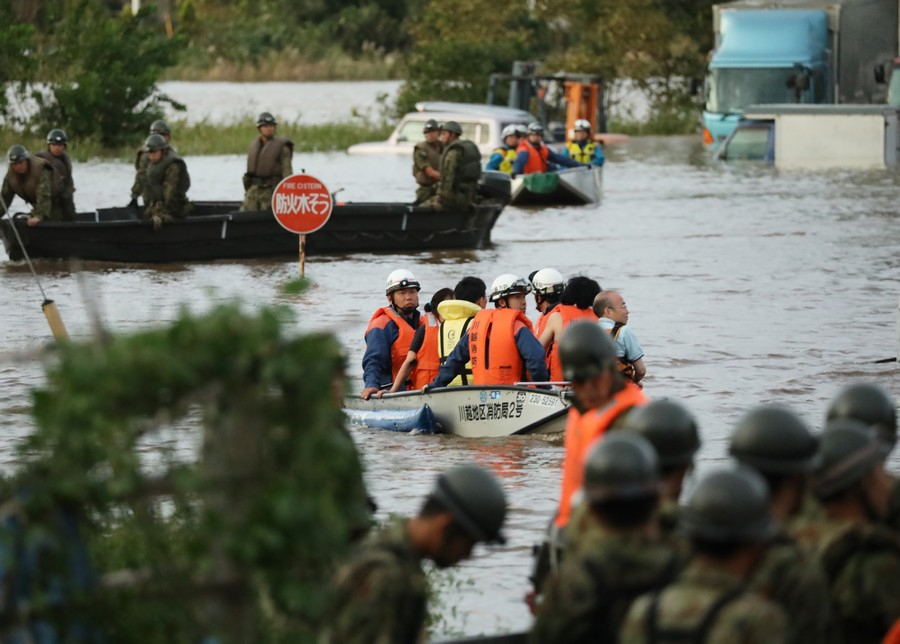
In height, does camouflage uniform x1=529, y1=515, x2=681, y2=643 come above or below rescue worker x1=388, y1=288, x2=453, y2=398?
above

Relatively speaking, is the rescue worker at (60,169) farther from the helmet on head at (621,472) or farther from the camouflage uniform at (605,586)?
the helmet on head at (621,472)

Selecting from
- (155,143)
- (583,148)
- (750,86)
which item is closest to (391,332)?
(155,143)

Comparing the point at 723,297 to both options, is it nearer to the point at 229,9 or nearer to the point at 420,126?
the point at 420,126

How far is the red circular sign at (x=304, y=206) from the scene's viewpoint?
20.7m

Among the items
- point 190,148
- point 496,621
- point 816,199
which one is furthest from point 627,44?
point 496,621

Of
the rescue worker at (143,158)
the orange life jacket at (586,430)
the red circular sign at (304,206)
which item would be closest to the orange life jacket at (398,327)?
the orange life jacket at (586,430)

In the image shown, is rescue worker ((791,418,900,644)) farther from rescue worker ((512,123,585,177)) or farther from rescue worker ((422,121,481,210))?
rescue worker ((512,123,585,177))

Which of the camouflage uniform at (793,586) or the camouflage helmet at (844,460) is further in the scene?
the camouflage helmet at (844,460)

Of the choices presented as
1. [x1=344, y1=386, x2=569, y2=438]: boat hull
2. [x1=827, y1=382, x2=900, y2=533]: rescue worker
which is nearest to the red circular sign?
[x1=344, y1=386, x2=569, y2=438]: boat hull

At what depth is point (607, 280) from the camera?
23922mm

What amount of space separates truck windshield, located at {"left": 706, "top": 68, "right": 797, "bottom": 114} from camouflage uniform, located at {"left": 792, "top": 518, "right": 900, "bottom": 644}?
3596cm

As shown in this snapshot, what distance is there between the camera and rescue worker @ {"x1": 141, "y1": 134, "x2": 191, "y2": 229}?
74.4 feet

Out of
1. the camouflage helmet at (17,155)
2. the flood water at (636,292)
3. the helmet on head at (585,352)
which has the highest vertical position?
the camouflage helmet at (17,155)

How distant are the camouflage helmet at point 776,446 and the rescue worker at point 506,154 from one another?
2599 cm
